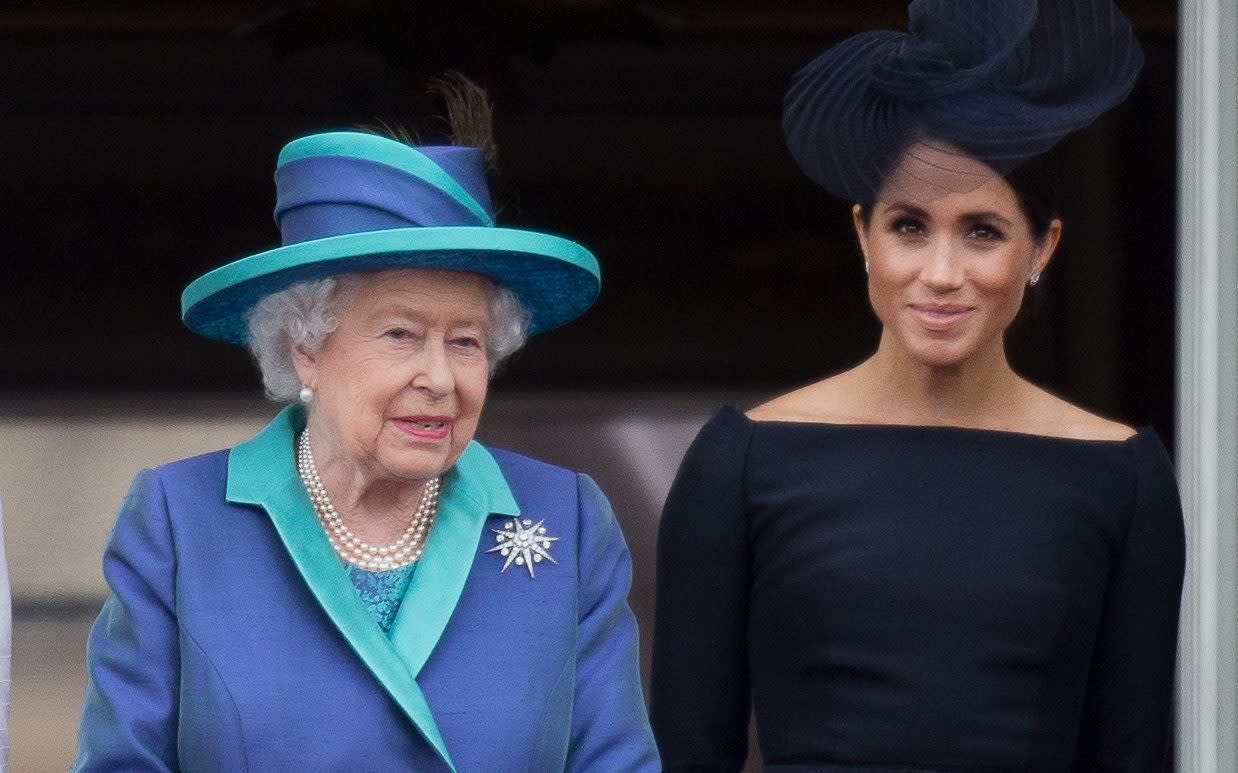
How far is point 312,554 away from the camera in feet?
9.62

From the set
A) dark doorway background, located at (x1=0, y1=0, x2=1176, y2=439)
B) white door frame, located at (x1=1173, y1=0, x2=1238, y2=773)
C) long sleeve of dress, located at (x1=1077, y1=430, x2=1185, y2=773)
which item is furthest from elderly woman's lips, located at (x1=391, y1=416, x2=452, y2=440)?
dark doorway background, located at (x1=0, y1=0, x2=1176, y2=439)

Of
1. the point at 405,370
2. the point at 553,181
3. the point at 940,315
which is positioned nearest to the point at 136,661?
the point at 405,370

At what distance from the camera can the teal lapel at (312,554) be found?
2871mm

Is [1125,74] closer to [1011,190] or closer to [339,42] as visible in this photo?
[1011,190]

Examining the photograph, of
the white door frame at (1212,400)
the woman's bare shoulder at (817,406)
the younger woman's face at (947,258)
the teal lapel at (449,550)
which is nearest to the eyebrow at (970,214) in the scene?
the younger woman's face at (947,258)

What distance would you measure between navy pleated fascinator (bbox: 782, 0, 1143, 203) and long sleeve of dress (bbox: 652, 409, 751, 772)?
1.41 feet

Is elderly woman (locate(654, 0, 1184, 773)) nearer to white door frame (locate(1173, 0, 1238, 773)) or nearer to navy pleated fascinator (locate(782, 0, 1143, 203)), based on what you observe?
navy pleated fascinator (locate(782, 0, 1143, 203))

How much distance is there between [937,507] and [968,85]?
0.56 m

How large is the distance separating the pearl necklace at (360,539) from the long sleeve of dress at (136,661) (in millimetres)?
191

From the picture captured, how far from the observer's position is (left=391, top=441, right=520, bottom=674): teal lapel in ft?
9.56

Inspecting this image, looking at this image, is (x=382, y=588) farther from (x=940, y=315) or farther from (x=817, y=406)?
(x=940, y=315)

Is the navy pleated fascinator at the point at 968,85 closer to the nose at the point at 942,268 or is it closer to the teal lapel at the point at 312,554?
the nose at the point at 942,268

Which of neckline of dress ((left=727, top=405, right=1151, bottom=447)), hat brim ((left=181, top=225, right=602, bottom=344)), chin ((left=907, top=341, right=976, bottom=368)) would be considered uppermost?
hat brim ((left=181, top=225, right=602, bottom=344))

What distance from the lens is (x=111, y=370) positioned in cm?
539
